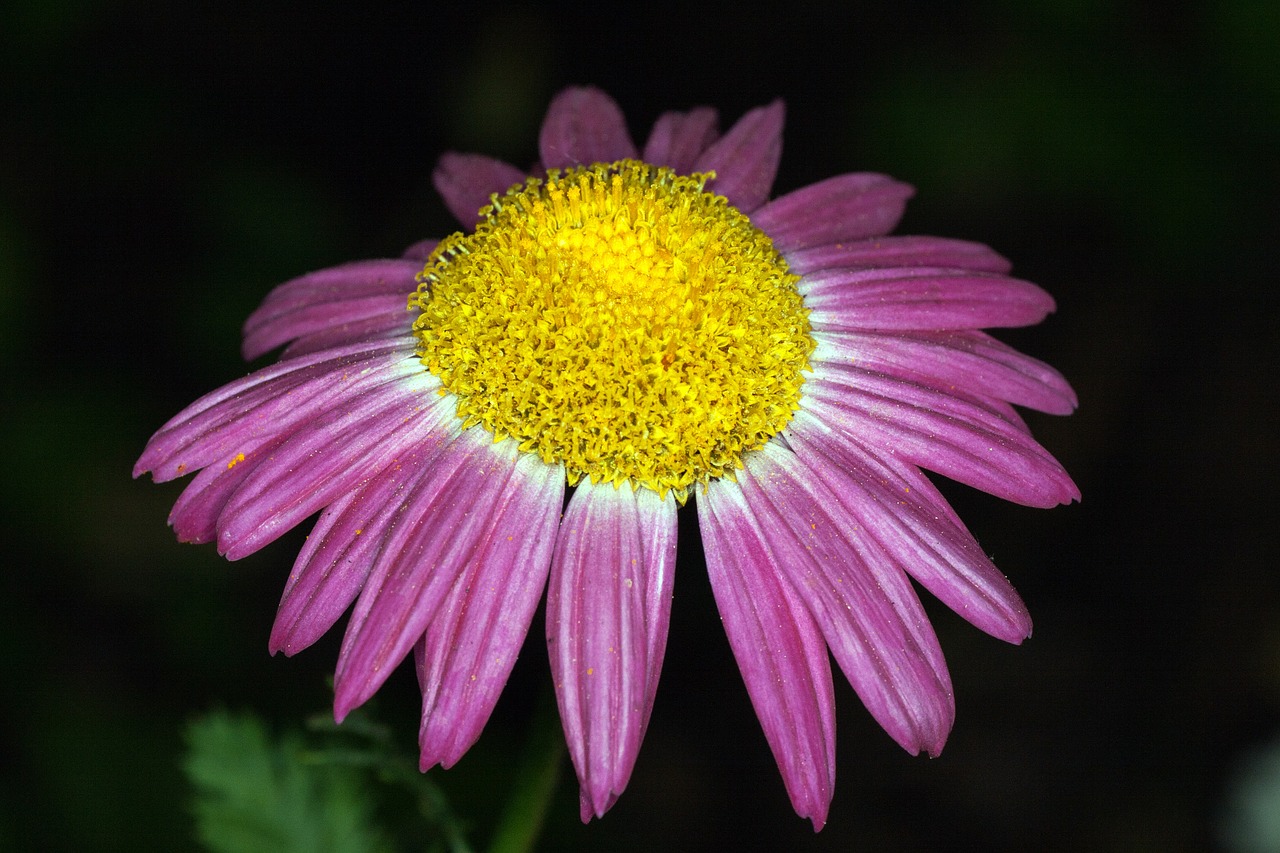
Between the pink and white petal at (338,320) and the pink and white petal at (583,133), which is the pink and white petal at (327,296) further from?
the pink and white petal at (583,133)

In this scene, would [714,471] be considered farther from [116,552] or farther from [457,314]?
[116,552]

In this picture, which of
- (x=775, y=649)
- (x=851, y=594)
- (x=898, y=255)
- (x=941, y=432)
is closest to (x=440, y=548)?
(x=775, y=649)

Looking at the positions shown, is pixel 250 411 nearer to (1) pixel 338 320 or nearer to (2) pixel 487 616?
(1) pixel 338 320

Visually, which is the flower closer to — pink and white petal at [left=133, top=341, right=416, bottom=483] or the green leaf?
pink and white petal at [left=133, top=341, right=416, bottom=483]

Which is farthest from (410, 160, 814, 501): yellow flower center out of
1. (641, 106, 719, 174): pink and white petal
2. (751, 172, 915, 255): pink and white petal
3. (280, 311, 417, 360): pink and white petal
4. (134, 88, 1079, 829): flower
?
(641, 106, 719, 174): pink and white petal

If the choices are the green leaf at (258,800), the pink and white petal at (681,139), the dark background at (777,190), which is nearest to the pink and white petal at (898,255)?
the pink and white petal at (681,139)

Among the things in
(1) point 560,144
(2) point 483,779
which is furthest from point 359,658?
(2) point 483,779
